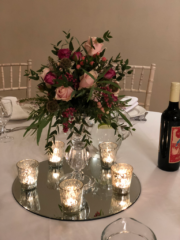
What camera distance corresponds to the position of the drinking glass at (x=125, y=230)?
45 cm

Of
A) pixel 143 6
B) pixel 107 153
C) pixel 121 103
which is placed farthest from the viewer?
pixel 143 6

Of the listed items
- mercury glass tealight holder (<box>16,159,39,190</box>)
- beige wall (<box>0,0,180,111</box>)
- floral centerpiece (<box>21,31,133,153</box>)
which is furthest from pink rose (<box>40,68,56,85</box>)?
beige wall (<box>0,0,180,111</box>)

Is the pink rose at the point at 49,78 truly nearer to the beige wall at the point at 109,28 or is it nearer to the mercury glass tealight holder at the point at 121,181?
the mercury glass tealight holder at the point at 121,181

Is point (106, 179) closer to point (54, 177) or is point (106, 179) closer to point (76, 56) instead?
point (54, 177)

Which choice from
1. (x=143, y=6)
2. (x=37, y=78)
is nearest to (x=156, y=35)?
(x=143, y=6)

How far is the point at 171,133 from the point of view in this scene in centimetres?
78

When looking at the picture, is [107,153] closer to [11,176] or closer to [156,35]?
[11,176]

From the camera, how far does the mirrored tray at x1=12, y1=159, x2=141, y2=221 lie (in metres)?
0.63

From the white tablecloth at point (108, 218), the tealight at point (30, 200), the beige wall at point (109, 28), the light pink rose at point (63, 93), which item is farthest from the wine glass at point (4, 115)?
the beige wall at point (109, 28)

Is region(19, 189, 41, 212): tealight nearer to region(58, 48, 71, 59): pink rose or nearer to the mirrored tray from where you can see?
the mirrored tray

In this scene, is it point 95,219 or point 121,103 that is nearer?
point 95,219

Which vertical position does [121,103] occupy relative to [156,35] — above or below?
below

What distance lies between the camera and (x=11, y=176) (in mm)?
810

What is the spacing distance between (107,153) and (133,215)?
25 centimetres
